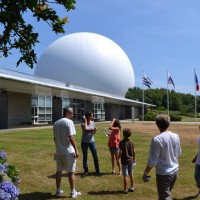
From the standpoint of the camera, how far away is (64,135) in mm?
7430

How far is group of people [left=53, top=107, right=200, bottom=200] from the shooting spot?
208 inches

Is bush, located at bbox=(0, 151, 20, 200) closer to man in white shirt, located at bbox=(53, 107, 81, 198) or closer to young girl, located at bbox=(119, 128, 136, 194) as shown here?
man in white shirt, located at bbox=(53, 107, 81, 198)

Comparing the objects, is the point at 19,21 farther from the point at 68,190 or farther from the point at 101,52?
the point at 101,52

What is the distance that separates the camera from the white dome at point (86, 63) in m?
70.9

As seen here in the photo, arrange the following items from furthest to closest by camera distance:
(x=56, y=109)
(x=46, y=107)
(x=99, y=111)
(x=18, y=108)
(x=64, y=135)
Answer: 1. (x=99, y=111)
2. (x=46, y=107)
3. (x=56, y=109)
4. (x=18, y=108)
5. (x=64, y=135)

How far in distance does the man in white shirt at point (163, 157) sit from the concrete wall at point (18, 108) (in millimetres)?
30466

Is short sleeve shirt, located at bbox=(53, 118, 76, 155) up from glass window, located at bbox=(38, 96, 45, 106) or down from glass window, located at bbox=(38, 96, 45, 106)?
down

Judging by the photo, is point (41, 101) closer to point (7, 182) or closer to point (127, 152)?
point (127, 152)

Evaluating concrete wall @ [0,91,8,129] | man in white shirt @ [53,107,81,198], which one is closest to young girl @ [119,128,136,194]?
man in white shirt @ [53,107,81,198]

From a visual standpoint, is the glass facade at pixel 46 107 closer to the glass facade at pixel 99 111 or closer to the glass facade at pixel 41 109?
the glass facade at pixel 41 109

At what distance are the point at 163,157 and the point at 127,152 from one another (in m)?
2.66

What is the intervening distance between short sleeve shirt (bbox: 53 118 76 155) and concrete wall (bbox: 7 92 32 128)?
27.9 metres

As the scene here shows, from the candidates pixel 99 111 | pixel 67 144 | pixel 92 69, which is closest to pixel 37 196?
pixel 67 144

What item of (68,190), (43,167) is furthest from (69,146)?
(43,167)
